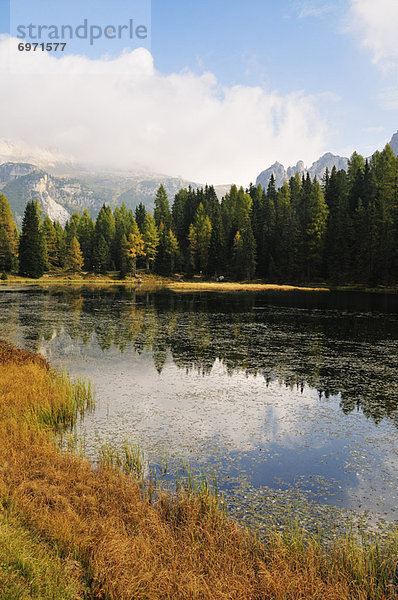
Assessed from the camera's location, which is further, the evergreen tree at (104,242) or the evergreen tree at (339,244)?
the evergreen tree at (104,242)

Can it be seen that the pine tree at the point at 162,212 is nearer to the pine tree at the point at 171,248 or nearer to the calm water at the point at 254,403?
the pine tree at the point at 171,248

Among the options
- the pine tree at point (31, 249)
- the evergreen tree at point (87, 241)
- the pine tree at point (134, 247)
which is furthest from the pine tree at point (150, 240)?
the pine tree at point (31, 249)

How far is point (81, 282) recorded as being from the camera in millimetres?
98312

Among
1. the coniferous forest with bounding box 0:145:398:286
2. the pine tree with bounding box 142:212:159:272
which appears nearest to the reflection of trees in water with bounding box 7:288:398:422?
the coniferous forest with bounding box 0:145:398:286

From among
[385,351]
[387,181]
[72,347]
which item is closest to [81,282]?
[387,181]

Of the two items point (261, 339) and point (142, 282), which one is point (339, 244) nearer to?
point (142, 282)

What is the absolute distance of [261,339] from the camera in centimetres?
2744

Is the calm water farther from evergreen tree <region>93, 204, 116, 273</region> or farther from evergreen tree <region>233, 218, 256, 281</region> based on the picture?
evergreen tree <region>93, 204, 116, 273</region>

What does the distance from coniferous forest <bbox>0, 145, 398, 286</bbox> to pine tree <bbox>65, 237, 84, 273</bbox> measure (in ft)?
0.82

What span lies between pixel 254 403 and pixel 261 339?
12.7 meters

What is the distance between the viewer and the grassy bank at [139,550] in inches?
211

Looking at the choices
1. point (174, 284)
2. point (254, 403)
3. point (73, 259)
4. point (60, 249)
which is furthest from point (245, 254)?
point (254, 403)

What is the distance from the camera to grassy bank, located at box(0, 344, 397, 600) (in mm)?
5359

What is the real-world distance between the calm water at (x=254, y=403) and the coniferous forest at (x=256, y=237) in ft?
160
